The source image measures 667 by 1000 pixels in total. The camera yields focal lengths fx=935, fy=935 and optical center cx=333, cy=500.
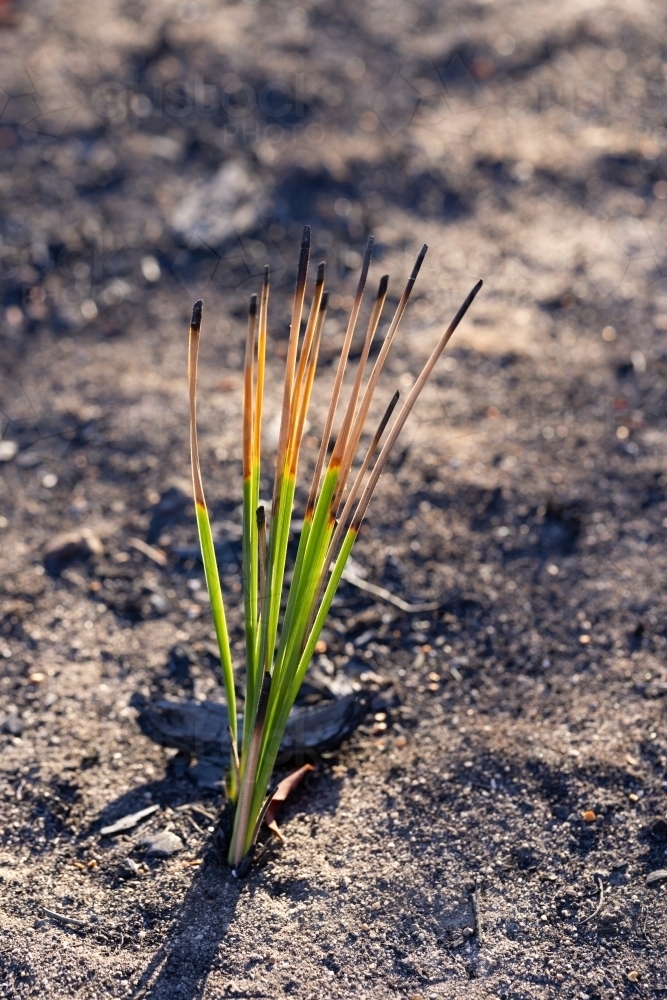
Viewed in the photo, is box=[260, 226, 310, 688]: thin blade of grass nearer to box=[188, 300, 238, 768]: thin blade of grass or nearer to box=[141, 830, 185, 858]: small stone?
box=[188, 300, 238, 768]: thin blade of grass

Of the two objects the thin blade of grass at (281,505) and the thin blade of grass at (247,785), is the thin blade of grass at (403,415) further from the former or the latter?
the thin blade of grass at (247,785)

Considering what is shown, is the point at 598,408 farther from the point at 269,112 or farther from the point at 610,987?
the point at 269,112

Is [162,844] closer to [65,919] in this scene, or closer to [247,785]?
[65,919]

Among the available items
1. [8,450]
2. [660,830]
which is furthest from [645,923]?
[8,450]

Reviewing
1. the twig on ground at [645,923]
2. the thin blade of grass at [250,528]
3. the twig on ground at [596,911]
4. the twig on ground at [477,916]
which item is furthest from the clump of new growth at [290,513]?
the twig on ground at [645,923]

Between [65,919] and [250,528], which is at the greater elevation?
[250,528]

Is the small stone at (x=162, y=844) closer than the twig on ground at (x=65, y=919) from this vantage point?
No
